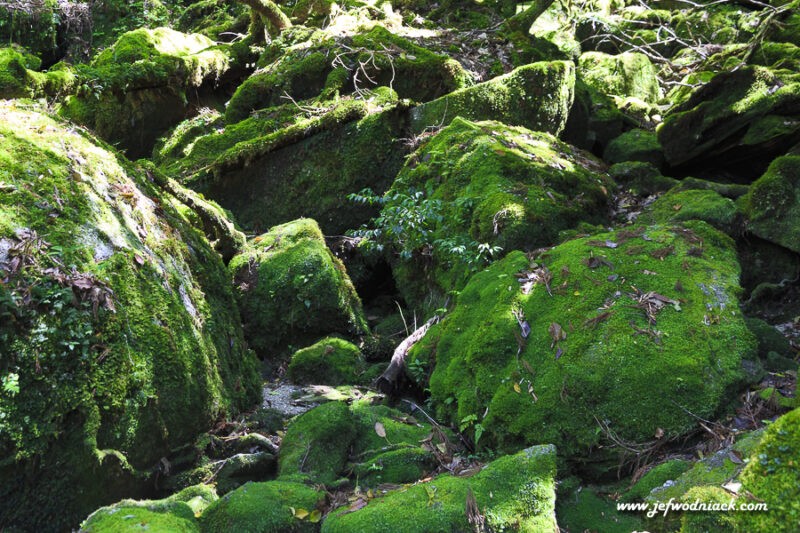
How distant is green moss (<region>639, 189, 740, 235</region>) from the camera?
564 centimetres

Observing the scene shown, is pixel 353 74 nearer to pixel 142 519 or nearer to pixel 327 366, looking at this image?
pixel 327 366

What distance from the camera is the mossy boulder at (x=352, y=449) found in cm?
376

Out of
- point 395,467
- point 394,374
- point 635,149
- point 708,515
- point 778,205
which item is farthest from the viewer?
point 635,149

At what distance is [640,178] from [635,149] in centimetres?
118

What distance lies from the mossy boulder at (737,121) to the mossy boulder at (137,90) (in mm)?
8457

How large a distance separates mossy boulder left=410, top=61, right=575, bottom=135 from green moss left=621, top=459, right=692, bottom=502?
20.8 ft

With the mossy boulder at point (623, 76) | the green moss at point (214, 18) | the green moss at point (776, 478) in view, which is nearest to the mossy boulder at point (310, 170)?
the mossy boulder at point (623, 76)

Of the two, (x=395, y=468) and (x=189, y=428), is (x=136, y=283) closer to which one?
(x=189, y=428)

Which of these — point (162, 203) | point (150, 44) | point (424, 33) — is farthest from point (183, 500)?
point (424, 33)

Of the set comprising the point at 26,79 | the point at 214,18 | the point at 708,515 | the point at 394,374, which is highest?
the point at 214,18

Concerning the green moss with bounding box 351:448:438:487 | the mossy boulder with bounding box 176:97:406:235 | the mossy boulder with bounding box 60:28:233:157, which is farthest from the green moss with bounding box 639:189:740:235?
the mossy boulder with bounding box 60:28:233:157

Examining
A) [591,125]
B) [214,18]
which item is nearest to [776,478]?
[591,125]

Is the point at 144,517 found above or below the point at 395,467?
above

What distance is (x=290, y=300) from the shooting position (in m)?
6.41
